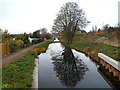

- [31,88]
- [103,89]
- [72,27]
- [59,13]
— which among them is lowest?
[103,89]

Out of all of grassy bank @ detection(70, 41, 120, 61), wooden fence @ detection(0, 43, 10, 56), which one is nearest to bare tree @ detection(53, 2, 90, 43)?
grassy bank @ detection(70, 41, 120, 61)

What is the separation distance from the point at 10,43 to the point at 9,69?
872 cm

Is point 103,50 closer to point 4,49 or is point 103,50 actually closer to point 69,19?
point 4,49

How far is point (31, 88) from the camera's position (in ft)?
20.9

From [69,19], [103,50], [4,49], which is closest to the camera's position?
[4,49]

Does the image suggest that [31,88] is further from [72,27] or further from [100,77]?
[72,27]

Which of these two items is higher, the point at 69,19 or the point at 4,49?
the point at 69,19

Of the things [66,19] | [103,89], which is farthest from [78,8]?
[103,89]

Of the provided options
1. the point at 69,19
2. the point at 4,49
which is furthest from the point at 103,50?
the point at 69,19

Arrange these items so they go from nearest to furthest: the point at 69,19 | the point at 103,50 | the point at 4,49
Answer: the point at 4,49
the point at 103,50
the point at 69,19

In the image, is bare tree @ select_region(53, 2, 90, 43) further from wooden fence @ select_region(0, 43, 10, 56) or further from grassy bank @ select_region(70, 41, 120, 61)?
wooden fence @ select_region(0, 43, 10, 56)

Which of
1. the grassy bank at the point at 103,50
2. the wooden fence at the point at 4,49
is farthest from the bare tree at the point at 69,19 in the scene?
the wooden fence at the point at 4,49

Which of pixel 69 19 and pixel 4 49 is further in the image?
pixel 69 19

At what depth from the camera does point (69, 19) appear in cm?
3450
